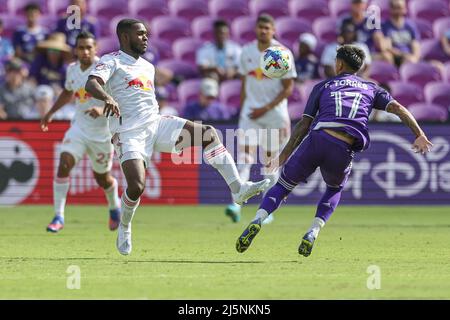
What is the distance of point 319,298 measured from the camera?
25.2 ft

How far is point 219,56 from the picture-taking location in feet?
65.9

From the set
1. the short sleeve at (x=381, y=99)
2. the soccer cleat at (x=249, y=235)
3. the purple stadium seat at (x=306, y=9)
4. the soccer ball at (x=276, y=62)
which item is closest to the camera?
the soccer cleat at (x=249, y=235)

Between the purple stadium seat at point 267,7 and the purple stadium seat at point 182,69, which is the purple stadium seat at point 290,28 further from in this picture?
the purple stadium seat at point 182,69

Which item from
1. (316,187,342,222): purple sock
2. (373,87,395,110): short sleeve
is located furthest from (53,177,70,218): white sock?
(373,87,395,110): short sleeve

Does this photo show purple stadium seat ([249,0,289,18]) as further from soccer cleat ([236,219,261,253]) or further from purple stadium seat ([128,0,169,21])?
Answer: soccer cleat ([236,219,261,253])

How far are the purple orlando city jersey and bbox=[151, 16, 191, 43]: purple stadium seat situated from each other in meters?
11.8

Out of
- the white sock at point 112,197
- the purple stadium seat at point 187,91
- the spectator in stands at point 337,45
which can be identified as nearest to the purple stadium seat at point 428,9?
the spectator in stands at point 337,45

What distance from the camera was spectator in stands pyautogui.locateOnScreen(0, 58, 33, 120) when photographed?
18562 millimetres

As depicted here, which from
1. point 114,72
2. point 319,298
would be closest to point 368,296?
point 319,298

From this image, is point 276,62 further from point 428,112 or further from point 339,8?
point 339,8

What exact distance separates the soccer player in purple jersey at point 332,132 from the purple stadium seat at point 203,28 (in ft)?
37.5

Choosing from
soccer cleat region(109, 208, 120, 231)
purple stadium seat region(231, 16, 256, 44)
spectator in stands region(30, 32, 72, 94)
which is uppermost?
purple stadium seat region(231, 16, 256, 44)

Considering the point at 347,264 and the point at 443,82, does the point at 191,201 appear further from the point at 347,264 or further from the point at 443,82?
the point at 347,264

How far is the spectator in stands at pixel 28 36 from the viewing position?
20.0 metres
